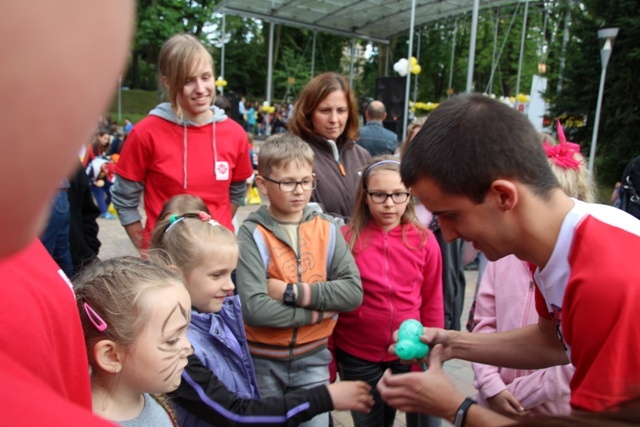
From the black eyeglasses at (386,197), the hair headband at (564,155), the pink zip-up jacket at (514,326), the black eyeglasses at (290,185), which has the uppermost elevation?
the hair headband at (564,155)

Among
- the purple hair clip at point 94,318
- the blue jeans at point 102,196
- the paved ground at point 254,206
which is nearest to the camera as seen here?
the purple hair clip at point 94,318

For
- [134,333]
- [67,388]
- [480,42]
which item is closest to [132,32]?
[67,388]

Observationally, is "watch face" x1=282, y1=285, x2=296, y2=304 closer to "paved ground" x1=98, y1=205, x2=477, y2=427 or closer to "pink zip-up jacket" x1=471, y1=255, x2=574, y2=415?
"paved ground" x1=98, y1=205, x2=477, y2=427

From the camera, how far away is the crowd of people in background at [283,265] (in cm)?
36

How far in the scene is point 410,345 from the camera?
208cm

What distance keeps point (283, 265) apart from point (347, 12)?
21.2 m

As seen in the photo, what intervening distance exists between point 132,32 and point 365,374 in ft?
8.46

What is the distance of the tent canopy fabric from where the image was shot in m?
19.7

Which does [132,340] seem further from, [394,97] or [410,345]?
[394,97]

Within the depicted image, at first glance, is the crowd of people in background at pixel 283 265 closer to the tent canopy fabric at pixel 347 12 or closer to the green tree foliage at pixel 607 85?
the green tree foliage at pixel 607 85

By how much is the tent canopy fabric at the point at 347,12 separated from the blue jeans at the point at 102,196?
1113 centimetres

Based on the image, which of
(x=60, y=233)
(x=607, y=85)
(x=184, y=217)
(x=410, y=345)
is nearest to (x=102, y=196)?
(x=60, y=233)

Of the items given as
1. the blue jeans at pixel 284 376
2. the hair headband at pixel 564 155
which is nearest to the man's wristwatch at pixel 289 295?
the blue jeans at pixel 284 376

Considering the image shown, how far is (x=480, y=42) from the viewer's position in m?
35.4
